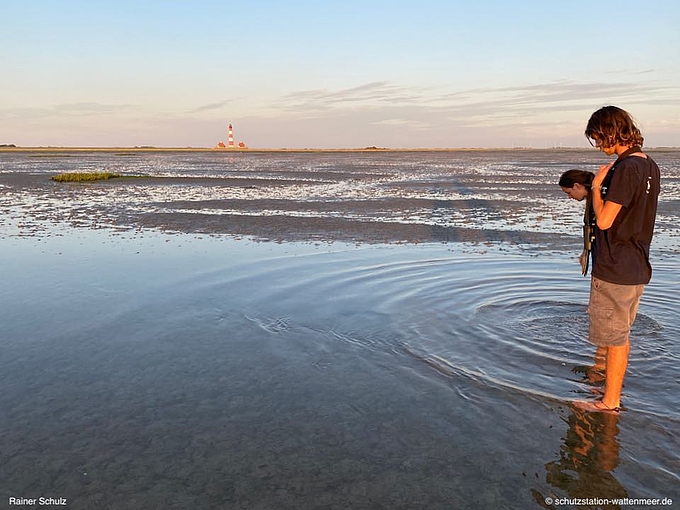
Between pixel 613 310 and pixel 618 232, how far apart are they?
2.16 ft

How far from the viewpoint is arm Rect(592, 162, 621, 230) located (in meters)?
4.45

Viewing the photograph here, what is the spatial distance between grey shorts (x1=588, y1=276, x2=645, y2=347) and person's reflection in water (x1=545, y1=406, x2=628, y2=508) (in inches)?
24.6

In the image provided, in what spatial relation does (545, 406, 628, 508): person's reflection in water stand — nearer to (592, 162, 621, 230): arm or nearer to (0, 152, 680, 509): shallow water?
(0, 152, 680, 509): shallow water

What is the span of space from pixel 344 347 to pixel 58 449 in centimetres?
305

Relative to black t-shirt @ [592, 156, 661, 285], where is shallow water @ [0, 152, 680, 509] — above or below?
below

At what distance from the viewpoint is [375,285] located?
30.3ft

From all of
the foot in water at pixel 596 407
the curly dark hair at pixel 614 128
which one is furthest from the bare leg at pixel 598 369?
the curly dark hair at pixel 614 128

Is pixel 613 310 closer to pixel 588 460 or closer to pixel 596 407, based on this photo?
pixel 596 407

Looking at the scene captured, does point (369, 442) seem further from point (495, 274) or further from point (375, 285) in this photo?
point (495, 274)

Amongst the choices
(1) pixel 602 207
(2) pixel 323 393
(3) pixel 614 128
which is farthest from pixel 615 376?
(2) pixel 323 393

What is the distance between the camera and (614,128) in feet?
15.0

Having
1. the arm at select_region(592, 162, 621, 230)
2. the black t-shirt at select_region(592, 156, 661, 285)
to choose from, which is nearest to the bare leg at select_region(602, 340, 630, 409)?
the black t-shirt at select_region(592, 156, 661, 285)

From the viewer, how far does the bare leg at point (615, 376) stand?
15.6ft

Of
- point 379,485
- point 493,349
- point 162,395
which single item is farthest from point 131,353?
point 493,349
